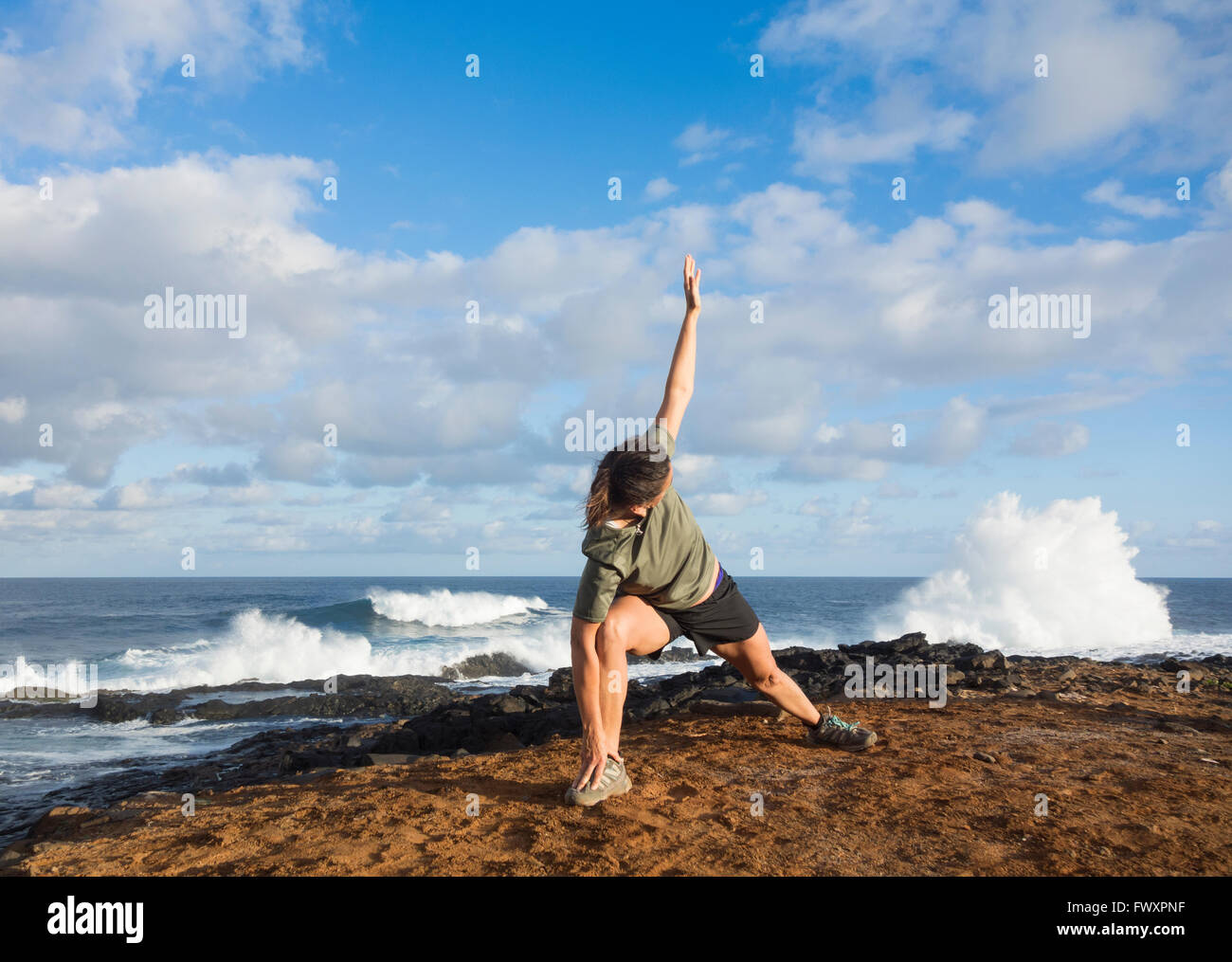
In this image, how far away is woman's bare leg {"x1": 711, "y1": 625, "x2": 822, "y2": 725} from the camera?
438 centimetres

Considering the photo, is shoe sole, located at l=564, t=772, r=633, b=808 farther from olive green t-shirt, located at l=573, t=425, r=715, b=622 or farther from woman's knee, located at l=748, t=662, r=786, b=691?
woman's knee, located at l=748, t=662, r=786, b=691

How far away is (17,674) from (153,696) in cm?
679

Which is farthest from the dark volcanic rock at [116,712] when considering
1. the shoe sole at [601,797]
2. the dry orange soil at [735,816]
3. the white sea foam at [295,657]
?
the shoe sole at [601,797]

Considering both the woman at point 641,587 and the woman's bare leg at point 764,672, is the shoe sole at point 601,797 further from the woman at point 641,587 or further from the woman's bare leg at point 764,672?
the woman's bare leg at point 764,672

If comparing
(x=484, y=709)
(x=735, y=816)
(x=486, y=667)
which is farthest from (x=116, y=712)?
(x=735, y=816)

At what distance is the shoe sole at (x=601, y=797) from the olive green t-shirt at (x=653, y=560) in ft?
2.89

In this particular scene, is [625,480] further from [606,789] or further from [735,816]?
[735,816]

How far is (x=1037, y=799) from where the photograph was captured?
12.2ft

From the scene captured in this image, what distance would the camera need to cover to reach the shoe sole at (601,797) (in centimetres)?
379

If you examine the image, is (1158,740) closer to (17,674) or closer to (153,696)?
(153,696)

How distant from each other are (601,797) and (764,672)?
1240mm

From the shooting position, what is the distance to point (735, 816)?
367 cm
